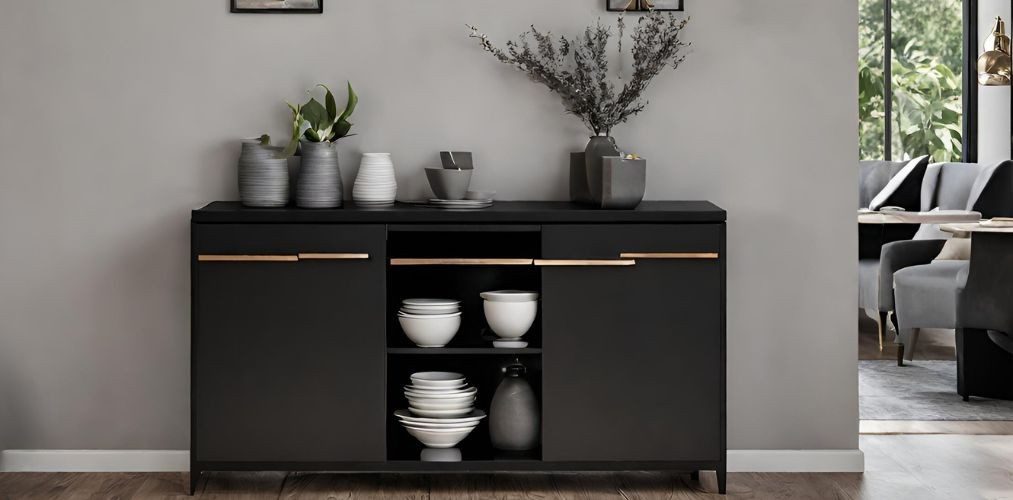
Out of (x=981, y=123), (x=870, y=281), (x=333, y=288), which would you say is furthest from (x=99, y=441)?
(x=981, y=123)

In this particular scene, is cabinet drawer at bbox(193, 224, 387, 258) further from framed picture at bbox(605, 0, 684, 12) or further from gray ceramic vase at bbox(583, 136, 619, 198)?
framed picture at bbox(605, 0, 684, 12)

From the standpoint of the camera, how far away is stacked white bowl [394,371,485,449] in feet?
10.6

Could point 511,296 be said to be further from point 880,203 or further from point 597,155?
point 880,203

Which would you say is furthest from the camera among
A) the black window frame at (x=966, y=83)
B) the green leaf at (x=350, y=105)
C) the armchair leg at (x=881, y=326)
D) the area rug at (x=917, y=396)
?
the black window frame at (x=966, y=83)

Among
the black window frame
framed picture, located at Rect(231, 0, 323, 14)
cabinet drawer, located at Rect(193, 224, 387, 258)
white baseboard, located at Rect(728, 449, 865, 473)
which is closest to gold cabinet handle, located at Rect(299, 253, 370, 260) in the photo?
cabinet drawer, located at Rect(193, 224, 387, 258)

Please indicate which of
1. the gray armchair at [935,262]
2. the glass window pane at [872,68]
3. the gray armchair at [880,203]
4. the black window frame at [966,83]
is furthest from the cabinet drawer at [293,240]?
the black window frame at [966,83]

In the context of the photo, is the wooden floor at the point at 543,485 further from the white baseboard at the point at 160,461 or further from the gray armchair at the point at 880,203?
the gray armchair at the point at 880,203

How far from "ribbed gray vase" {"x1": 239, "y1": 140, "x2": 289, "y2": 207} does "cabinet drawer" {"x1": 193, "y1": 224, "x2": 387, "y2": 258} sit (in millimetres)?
161

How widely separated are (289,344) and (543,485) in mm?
938

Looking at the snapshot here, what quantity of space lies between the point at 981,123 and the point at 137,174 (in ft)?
22.1

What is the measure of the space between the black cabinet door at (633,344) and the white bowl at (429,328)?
305 mm

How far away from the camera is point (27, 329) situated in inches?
137

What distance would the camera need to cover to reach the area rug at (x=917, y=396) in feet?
14.4

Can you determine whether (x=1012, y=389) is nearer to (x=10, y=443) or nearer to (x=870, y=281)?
(x=870, y=281)
